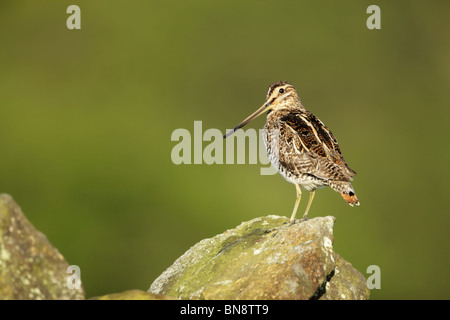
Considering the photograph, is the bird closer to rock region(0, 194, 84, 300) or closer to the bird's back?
the bird's back

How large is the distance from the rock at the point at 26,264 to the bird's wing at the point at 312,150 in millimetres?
3723

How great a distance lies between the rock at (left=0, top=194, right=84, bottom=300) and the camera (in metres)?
6.95

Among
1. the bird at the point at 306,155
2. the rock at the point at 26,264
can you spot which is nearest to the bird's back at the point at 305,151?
the bird at the point at 306,155

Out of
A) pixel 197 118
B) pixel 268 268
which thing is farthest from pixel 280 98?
pixel 197 118

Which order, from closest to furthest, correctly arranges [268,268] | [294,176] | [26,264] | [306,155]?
[26,264] < [268,268] < [306,155] < [294,176]

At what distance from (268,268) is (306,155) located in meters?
2.45

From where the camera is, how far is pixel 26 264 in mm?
7105

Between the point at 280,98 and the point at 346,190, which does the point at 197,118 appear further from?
the point at 346,190

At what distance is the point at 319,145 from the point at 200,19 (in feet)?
104

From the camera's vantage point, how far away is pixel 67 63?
126ft

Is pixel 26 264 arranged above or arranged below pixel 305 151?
below

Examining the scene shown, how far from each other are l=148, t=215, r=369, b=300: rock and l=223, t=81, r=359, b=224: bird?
679 millimetres

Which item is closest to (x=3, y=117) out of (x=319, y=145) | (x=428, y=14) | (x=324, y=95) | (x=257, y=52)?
(x=257, y=52)
